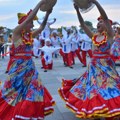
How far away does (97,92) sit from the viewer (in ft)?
16.6

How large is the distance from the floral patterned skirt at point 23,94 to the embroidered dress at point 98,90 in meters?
0.46

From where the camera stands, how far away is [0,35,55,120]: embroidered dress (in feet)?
15.9

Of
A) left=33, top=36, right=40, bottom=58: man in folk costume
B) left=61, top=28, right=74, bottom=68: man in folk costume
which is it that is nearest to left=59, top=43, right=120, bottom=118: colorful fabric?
left=61, top=28, right=74, bottom=68: man in folk costume

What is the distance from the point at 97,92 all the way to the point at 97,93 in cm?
2

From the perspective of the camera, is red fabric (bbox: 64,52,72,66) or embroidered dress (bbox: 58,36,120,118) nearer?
embroidered dress (bbox: 58,36,120,118)

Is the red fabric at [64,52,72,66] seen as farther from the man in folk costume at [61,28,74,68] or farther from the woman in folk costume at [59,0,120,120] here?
the woman in folk costume at [59,0,120,120]

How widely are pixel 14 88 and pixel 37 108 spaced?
0.42m

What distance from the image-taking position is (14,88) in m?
4.96

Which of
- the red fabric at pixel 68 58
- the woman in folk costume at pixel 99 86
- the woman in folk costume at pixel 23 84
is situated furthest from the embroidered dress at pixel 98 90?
the red fabric at pixel 68 58

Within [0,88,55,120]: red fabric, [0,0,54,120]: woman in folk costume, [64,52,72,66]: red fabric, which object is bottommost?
[64,52,72,66]: red fabric

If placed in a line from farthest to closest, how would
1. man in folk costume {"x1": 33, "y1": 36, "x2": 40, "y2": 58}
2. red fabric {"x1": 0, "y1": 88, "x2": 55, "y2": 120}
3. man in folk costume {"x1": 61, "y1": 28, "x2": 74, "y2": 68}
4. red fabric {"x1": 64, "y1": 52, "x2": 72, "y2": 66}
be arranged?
man in folk costume {"x1": 33, "y1": 36, "x2": 40, "y2": 58}
man in folk costume {"x1": 61, "y1": 28, "x2": 74, "y2": 68}
red fabric {"x1": 64, "y1": 52, "x2": 72, "y2": 66}
red fabric {"x1": 0, "y1": 88, "x2": 55, "y2": 120}

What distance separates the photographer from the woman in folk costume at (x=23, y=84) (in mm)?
4855

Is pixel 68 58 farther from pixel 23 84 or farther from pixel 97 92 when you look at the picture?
pixel 23 84

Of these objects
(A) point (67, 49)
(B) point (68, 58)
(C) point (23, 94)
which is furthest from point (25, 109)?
(A) point (67, 49)
